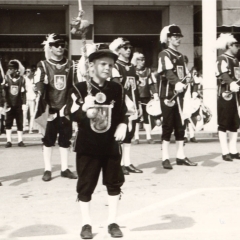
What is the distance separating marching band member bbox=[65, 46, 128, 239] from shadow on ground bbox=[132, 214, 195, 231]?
1.33 ft

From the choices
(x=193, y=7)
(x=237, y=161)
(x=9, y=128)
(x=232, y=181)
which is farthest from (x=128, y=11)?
(x=232, y=181)

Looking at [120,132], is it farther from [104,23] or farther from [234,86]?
[104,23]

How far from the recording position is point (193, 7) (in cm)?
2108

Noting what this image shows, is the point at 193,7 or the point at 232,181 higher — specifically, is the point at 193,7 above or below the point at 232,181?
above

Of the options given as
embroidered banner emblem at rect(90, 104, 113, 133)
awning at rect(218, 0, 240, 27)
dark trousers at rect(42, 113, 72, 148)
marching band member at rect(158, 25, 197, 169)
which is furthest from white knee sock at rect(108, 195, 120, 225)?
awning at rect(218, 0, 240, 27)

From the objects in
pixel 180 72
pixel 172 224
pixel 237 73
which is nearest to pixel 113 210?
pixel 172 224

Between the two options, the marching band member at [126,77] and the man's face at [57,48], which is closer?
the man's face at [57,48]

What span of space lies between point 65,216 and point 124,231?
90 cm

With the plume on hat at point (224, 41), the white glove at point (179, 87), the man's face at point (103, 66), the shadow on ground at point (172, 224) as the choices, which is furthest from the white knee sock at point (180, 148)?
the man's face at point (103, 66)

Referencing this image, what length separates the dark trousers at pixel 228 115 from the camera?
10594 mm

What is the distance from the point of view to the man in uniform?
Answer: 339 inches

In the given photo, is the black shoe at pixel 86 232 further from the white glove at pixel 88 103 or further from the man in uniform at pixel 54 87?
the man in uniform at pixel 54 87

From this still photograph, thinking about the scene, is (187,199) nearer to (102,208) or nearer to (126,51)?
(102,208)

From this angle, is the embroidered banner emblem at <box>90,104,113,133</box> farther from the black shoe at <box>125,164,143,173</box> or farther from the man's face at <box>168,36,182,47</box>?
the man's face at <box>168,36,182,47</box>
